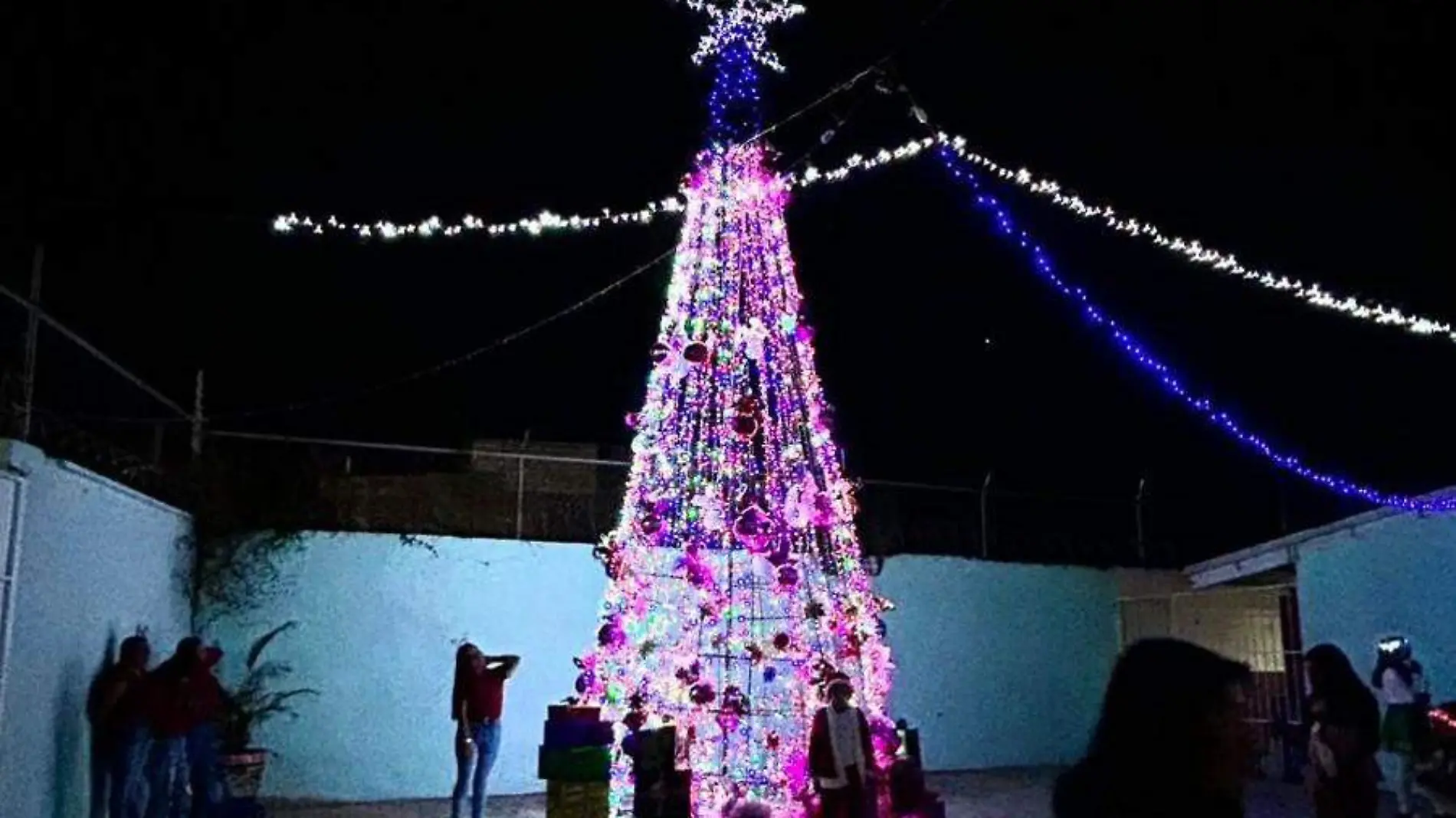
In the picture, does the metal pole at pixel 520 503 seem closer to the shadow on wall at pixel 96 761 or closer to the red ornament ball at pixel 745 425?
the red ornament ball at pixel 745 425

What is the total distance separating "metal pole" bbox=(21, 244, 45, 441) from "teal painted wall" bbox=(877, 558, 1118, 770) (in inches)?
341

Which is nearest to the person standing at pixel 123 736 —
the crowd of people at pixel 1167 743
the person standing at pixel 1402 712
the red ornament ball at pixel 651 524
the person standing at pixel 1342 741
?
the red ornament ball at pixel 651 524

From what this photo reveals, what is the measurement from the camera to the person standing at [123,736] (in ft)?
25.3

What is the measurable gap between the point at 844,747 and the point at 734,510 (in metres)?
1.83

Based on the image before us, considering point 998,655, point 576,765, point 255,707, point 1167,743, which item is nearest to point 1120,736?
point 1167,743

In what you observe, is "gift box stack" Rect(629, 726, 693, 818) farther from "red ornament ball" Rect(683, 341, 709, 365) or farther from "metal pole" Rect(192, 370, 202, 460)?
"metal pole" Rect(192, 370, 202, 460)

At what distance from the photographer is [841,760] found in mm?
7656

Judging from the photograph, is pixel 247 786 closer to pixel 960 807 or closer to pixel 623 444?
pixel 960 807

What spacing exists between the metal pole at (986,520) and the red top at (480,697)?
7019 mm

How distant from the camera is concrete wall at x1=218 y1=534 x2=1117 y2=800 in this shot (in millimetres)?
10641

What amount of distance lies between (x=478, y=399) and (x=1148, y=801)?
1771 cm

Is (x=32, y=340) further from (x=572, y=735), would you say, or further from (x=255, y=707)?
(x=572, y=735)

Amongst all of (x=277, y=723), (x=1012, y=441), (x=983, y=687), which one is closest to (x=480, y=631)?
(x=277, y=723)

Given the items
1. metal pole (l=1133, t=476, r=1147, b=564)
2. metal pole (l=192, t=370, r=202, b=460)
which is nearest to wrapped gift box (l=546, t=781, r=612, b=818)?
metal pole (l=192, t=370, r=202, b=460)
